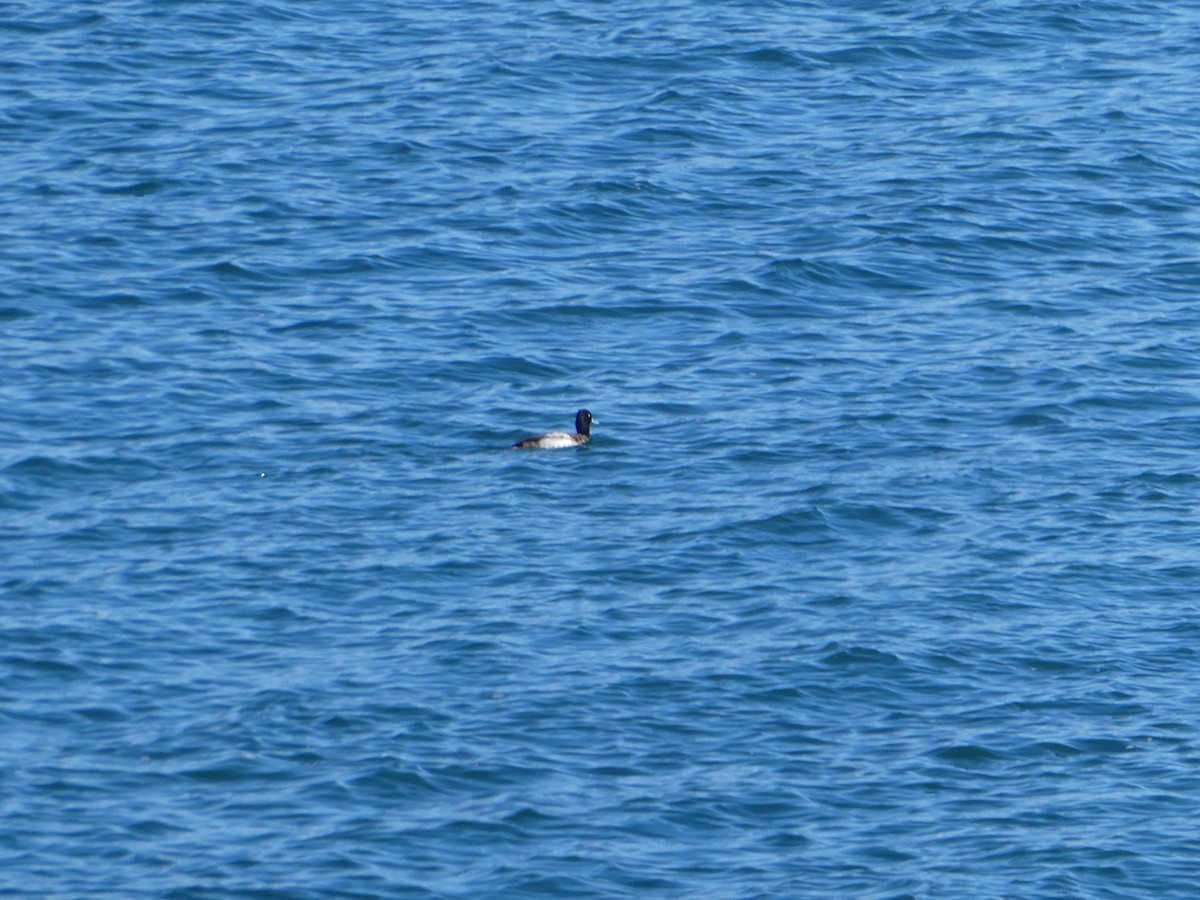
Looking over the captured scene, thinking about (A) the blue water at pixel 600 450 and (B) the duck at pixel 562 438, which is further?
(B) the duck at pixel 562 438

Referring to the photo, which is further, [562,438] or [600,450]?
[600,450]

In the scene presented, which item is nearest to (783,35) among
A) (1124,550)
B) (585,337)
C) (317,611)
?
(585,337)

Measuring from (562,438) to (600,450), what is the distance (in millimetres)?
571

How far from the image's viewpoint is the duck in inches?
1047

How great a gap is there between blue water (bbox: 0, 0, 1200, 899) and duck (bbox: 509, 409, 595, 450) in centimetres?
22

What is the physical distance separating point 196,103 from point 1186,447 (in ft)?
59.8

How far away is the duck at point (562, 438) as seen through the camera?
2659 centimetres

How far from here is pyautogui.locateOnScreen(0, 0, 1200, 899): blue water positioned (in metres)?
19.2

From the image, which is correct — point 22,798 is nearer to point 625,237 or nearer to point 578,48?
point 625,237

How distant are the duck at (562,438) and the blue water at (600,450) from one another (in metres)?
0.22

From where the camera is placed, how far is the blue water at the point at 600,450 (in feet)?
63.0

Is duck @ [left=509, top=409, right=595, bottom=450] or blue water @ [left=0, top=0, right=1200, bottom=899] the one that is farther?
duck @ [left=509, top=409, right=595, bottom=450]

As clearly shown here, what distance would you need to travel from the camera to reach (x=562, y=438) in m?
26.7

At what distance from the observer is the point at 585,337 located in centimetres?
3027
